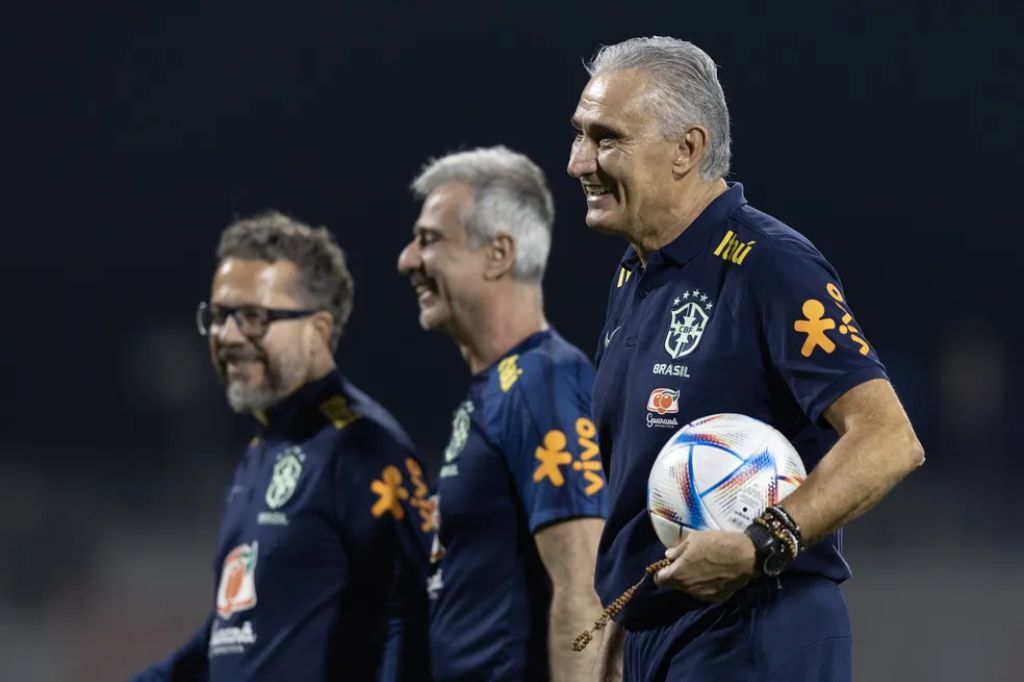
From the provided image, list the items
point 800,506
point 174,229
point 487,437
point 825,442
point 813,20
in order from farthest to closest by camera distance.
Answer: point 174,229, point 813,20, point 487,437, point 825,442, point 800,506

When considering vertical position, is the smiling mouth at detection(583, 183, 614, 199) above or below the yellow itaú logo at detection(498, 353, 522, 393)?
above

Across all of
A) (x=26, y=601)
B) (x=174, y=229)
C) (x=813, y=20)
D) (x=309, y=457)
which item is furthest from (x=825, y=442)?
(x=174, y=229)

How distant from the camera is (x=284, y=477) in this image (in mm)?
4477

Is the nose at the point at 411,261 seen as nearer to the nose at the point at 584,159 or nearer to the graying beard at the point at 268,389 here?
the graying beard at the point at 268,389

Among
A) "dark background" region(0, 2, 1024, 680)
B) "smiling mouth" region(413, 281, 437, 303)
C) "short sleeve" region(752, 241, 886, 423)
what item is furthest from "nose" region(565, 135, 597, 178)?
"dark background" region(0, 2, 1024, 680)

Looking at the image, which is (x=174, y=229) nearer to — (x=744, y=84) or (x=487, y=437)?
(x=744, y=84)

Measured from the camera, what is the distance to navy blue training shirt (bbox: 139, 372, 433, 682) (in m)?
4.27

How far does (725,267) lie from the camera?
278 centimetres

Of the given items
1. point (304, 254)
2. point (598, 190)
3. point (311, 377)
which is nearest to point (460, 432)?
point (311, 377)

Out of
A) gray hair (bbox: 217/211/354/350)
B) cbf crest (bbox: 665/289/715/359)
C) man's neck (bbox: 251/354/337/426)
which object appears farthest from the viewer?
gray hair (bbox: 217/211/354/350)

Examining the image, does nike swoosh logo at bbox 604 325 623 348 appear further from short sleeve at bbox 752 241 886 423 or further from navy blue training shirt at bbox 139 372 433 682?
navy blue training shirt at bbox 139 372 433 682

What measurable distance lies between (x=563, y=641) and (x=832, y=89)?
1057cm

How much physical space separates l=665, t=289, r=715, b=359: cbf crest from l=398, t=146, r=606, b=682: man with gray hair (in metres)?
1.00

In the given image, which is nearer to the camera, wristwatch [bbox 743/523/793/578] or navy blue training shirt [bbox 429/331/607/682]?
wristwatch [bbox 743/523/793/578]
